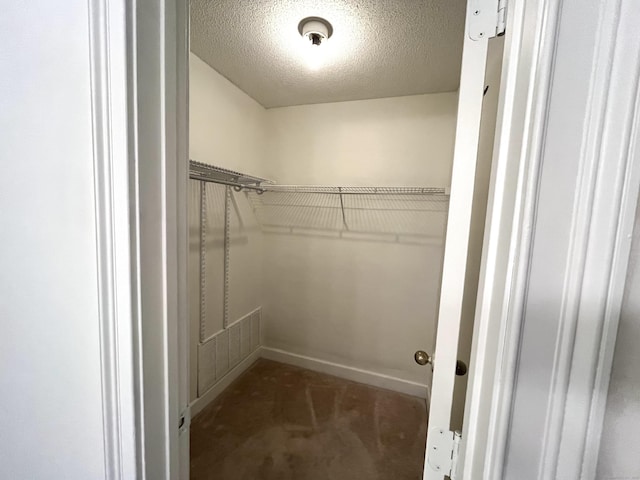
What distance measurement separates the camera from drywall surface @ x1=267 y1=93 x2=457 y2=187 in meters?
1.95

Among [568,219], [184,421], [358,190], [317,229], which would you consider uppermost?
[358,190]

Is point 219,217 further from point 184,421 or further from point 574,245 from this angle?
point 574,245

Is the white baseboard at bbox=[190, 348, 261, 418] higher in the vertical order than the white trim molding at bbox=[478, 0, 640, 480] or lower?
lower

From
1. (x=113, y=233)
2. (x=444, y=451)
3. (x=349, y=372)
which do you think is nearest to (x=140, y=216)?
(x=113, y=233)

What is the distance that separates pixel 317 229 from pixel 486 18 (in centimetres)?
190

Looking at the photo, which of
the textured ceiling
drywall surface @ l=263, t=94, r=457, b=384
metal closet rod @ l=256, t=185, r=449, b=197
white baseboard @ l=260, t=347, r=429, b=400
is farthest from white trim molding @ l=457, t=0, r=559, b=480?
white baseboard @ l=260, t=347, r=429, b=400

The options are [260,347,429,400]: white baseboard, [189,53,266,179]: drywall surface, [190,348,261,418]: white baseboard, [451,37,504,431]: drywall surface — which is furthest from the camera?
[260,347,429,400]: white baseboard

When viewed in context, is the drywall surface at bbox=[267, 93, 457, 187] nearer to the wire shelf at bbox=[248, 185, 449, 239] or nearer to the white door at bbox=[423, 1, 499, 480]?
the wire shelf at bbox=[248, 185, 449, 239]

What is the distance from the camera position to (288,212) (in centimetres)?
238

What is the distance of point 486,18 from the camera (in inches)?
18.1

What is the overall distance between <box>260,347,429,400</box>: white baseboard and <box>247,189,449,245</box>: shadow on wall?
1178mm

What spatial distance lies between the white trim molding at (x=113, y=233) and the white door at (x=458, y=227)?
0.63 metres

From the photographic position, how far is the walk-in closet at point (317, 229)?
1.44 metres

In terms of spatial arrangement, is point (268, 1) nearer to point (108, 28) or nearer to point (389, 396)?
point (108, 28)
